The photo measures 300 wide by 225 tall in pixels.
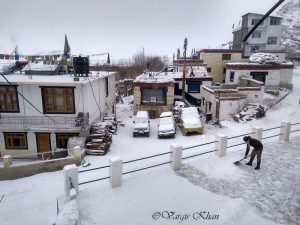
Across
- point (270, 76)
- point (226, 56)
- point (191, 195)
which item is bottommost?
point (191, 195)

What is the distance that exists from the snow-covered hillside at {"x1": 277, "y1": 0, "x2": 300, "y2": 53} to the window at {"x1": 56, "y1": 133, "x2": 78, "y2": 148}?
3484 inches

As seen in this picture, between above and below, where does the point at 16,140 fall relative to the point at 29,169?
above

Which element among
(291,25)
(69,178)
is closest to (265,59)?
(69,178)

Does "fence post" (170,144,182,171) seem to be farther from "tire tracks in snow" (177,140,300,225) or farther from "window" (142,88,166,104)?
"window" (142,88,166,104)

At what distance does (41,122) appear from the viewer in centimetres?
1945

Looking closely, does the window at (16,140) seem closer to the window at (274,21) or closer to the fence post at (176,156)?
the fence post at (176,156)

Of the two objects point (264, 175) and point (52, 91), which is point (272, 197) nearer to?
point (264, 175)

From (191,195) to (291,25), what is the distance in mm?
124353

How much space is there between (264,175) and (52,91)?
15334 millimetres

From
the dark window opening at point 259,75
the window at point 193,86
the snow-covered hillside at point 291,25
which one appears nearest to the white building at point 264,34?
the dark window opening at point 259,75

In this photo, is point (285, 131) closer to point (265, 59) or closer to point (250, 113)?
point (250, 113)

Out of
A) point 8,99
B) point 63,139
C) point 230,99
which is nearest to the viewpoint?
point 8,99

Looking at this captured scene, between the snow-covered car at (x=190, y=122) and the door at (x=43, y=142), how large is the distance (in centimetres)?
1121

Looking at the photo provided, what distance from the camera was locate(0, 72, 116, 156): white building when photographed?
19062 millimetres
